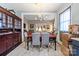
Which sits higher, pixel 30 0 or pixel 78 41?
pixel 30 0

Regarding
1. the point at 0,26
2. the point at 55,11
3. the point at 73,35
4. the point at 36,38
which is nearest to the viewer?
the point at 73,35

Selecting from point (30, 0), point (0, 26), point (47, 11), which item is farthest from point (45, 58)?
point (47, 11)

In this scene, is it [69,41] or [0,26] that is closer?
[69,41]

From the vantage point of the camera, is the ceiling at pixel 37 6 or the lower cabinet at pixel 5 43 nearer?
the lower cabinet at pixel 5 43

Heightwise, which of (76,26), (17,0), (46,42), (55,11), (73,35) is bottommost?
(46,42)

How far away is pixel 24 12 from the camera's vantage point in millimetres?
8773

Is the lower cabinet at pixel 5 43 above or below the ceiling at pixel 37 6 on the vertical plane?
below

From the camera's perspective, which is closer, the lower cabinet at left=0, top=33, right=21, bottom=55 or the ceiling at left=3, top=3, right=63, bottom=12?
the lower cabinet at left=0, top=33, right=21, bottom=55

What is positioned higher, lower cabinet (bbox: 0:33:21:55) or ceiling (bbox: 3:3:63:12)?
ceiling (bbox: 3:3:63:12)

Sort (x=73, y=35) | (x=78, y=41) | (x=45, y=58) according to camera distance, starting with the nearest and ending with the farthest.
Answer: (x=45, y=58)
(x=78, y=41)
(x=73, y=35)

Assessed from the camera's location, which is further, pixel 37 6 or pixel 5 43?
pixel 37 6

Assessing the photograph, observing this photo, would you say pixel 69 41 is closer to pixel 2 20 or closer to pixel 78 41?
pixel 78 41

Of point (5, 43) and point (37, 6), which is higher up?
point (37, 6)

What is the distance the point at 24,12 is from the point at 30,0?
6365 millimetres
